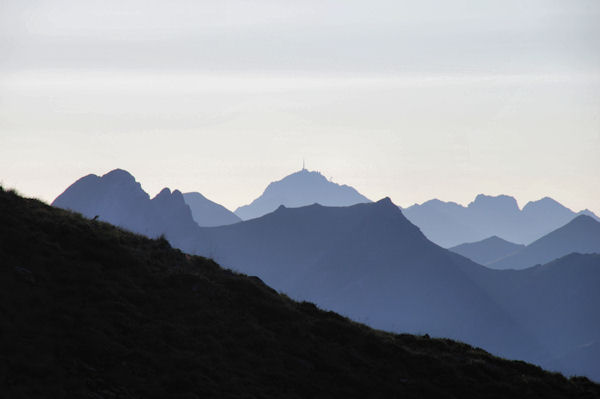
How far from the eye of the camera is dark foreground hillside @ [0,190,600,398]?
2036 centimetres

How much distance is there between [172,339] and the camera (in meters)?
23.6

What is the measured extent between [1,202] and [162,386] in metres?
12.7

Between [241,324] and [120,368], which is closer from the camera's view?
[120,368]

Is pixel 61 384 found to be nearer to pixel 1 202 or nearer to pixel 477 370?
pixel 1 202

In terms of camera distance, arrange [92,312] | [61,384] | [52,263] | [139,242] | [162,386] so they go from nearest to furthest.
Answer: [61,384] < [162,386] < [92,312] < [52,263] < [139,242]

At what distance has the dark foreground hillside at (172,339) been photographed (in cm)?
2036

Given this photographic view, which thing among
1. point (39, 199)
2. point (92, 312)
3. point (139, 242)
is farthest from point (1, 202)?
point (92, 312)

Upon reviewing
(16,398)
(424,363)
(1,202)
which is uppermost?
(1,202)

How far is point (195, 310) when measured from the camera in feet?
86.1

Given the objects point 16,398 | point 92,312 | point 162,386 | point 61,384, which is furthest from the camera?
point 92,312

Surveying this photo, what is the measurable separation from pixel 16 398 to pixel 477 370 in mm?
18717

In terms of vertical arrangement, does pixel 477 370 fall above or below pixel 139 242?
below

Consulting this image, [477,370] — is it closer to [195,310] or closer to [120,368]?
[195,310]

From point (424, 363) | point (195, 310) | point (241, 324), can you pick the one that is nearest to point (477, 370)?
point (424, 363)
